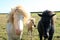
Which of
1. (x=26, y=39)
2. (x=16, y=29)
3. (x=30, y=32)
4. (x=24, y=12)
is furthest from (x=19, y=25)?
(x=30, y=32)

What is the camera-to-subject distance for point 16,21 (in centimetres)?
541

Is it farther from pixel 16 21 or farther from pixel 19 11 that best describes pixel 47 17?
pixel 16 21

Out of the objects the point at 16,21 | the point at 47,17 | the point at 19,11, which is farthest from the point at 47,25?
the point at 16,21

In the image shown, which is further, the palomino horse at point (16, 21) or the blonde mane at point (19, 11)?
the blonde mane at point (19, 11)

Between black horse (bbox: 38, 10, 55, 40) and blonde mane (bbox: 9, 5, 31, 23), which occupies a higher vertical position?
blonde mane (bbox: 9, 5, 31, 23)

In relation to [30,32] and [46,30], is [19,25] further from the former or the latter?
[30,32]

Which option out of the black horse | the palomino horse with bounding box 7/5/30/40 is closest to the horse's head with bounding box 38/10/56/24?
the black horse

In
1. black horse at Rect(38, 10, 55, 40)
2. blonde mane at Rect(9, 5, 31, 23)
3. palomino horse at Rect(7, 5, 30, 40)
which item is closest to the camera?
palomino horse at Rect(7, 5, 30, 40)

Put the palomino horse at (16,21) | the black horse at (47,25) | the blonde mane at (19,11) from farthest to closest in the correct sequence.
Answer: the black horse at (47,25)
the blonde mane at (19,11)
the palomino horse at (16,21)

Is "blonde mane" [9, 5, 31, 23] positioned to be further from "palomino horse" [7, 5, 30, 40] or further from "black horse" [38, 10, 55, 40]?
"black horse" [38, 10, 55, 40]

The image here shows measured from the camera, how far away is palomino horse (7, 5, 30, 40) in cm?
536

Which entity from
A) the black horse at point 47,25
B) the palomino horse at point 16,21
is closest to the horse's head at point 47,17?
the black horse at point 47,25

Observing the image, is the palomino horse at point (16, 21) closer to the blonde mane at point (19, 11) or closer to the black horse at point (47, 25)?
the blonde mane at point (19, 11)

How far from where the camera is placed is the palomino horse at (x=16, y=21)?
17.6ft
